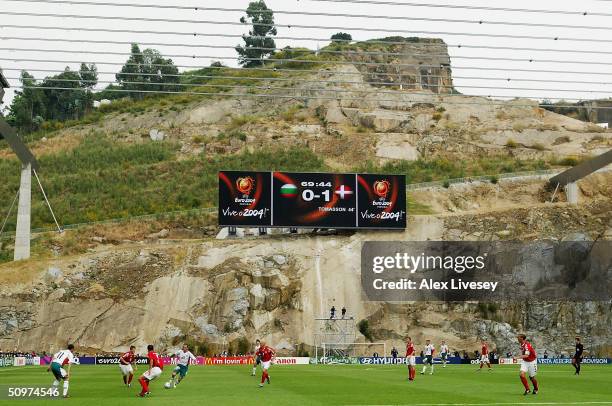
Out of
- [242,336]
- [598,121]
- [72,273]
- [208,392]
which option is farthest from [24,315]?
[598,121]

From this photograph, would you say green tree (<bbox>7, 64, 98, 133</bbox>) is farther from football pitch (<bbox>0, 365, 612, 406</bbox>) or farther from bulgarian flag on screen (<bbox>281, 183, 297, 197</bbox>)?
football pitch (<bbox>0, 365, 612, 406</bbox>)

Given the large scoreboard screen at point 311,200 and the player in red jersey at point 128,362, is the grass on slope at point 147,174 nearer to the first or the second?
the large scoreboard screen at point 311,200

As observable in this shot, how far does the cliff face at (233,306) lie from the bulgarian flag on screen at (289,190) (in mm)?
6263

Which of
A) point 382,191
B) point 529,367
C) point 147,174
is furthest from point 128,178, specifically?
point 529,367

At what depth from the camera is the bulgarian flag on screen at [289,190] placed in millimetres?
76625

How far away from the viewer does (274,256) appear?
260 feet

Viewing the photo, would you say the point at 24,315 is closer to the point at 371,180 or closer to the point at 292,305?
the point at 292,305

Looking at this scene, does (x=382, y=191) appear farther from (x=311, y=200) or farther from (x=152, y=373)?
(x=152, y=373)

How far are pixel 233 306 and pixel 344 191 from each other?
14.9 m

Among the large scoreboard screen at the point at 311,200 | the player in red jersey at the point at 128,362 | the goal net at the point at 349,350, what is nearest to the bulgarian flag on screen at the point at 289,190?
the large scoreboard screen at the point at 311,200

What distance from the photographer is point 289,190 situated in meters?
76.8

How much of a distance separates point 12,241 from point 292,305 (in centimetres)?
3611

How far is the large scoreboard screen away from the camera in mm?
75750

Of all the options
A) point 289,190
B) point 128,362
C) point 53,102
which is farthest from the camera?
point 53,102
